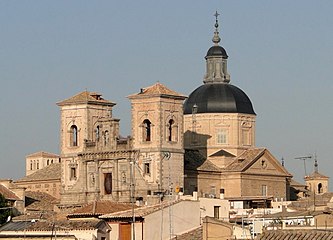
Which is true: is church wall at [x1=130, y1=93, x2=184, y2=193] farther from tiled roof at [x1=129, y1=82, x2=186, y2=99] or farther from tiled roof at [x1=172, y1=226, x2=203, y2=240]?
tiled roof at [x1=172, y1=226, x2=203, y2=240]

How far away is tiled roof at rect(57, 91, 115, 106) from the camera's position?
96188 mm

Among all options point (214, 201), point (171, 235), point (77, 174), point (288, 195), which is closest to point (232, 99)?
point (288, 195)

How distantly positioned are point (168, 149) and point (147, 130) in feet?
7.28

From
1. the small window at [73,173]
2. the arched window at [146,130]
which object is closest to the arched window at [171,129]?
the arched window at [146,130]

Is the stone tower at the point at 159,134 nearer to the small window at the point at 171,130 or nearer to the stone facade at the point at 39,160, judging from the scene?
the small window at the point at 171,130

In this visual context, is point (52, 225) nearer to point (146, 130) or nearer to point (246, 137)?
point (146, 130)

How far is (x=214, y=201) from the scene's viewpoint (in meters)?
63.1

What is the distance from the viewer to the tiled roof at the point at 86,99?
96.2 m

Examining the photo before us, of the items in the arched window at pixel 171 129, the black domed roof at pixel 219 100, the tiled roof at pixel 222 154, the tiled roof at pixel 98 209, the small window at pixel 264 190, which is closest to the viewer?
the tiled roof at pixel 98 209

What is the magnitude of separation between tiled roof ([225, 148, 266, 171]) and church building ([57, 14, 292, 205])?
0.08m

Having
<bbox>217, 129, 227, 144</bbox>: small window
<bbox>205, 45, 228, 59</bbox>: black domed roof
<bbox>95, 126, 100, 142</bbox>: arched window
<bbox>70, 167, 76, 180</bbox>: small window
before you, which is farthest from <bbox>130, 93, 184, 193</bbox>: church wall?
<bbox>205, 45, 228, 59</bbox>: black domed roof

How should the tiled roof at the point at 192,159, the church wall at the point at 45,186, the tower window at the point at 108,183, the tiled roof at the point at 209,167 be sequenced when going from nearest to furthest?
1. the tower window at the point at 108,183
2. the tiled roof at the point at 192,159
3. the tiled roof at the point at 209,167
4. the church wall at the point at 45,186

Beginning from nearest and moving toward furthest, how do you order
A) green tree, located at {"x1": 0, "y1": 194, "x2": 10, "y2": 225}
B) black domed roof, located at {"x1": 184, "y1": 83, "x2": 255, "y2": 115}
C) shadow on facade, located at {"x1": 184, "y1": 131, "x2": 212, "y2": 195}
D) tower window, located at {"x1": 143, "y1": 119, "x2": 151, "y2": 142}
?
green tree, located at {"x1": 0, "y1": 194, "x2": 10, "y2": 225}
tower window, located at {"x1": 143, "y1": 119, "x2": 151, "y2": 142}
shadow on facade, located at {"x1": 184, "y1": 131, "x2": 212, "y2": 195}
black domed roof, located at {"x1": 184, "y1": 83, "x2": 255, "y2": 115}

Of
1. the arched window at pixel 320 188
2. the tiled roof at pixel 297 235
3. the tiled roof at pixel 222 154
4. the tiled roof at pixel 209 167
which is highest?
the tiled roof at pixel 222 154
